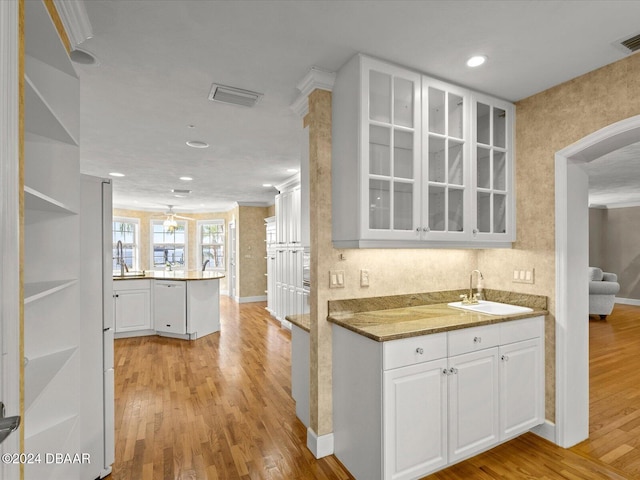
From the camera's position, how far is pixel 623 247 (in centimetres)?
896

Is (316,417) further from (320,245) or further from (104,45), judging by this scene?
(104,45)

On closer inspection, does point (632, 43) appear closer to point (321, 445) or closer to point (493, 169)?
point (493, 169)

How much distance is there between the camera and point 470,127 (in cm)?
261

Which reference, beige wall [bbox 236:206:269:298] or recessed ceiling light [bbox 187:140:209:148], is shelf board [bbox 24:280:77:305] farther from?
beige wall [bbox 236:206:269:298]

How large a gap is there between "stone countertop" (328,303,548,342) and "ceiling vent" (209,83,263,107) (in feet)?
6.01

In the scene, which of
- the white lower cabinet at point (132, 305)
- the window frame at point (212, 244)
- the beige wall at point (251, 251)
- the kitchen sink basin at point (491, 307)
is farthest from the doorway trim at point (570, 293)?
the window frame at point (212, 244)

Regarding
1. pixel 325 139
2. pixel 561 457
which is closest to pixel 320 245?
pixel 325 139

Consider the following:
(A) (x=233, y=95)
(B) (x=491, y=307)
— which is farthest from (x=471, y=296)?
(A) (x=233, y=95)

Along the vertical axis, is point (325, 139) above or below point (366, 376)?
above

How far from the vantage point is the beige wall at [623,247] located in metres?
8.66

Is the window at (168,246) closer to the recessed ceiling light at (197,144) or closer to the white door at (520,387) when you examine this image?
the recessed ceiling light at (197,144)

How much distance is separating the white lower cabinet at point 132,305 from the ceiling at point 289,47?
284 cm

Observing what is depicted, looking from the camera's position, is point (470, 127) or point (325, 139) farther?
point (470, 127)

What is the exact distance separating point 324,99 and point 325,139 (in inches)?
11.5
